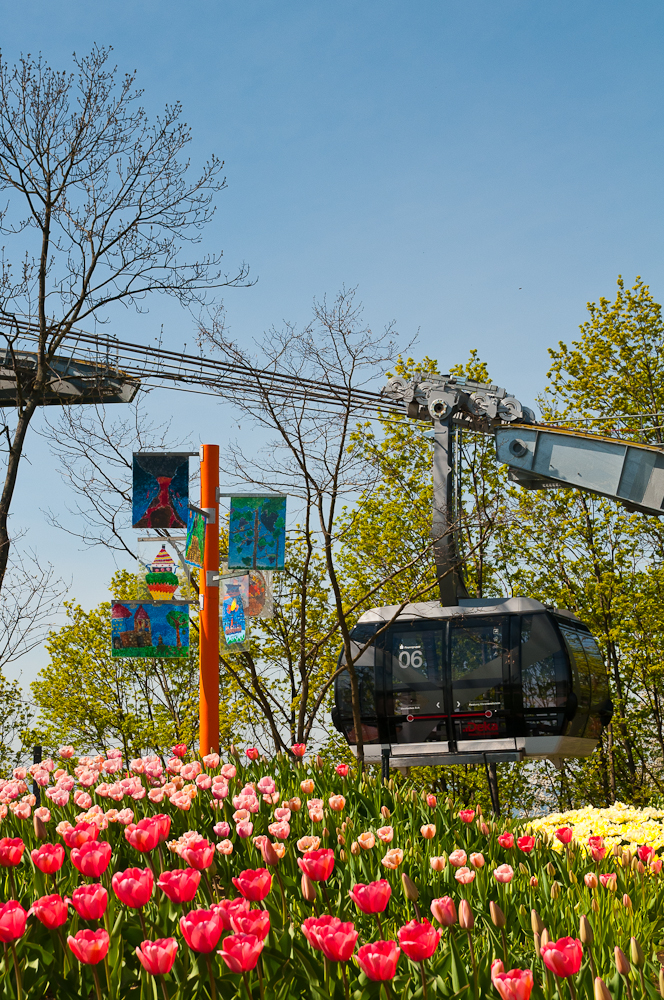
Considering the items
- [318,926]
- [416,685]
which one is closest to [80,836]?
[318,926]

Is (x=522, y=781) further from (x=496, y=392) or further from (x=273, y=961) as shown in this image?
(x=273, y=961)

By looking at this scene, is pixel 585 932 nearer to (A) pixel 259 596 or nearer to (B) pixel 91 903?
(B) pixel 91 903

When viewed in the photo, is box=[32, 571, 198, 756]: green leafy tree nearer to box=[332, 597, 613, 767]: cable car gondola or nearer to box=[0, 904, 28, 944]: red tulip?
box=[332, 597, 613, 767]: cable car gondola

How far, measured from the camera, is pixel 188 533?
1199cm

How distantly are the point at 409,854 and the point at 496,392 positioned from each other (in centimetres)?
1478

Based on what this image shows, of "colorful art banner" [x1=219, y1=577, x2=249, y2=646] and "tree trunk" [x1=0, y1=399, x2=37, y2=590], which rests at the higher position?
"tree trunk" [x1=0, y1=399, x2=37, y2=590]

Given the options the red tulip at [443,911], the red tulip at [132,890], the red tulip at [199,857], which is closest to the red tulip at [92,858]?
the red tulip at [199,857]

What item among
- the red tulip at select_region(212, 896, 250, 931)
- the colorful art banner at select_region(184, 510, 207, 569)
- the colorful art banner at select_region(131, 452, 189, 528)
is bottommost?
the red tulip at select_region(212, 896, 250, 931)

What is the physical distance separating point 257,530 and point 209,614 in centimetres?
117

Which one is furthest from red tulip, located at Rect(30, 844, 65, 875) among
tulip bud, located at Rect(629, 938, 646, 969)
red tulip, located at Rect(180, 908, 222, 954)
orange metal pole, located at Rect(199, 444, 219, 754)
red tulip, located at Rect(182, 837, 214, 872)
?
orange metal pole, located at Rect(199, 444, 219, 754)

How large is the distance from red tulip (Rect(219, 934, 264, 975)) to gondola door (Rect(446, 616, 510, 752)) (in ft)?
48.5

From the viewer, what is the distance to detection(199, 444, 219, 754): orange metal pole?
36.1ft

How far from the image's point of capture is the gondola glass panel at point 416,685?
1716 cm

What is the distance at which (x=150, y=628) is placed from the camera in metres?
11.2
